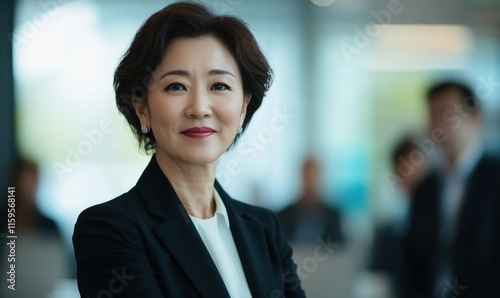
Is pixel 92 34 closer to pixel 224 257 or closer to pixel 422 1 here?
pixel 422 1

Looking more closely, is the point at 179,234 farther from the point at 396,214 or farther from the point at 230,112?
the point at 396,214

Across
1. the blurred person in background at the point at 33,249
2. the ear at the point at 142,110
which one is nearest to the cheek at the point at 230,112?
the ear at the point at 142,110

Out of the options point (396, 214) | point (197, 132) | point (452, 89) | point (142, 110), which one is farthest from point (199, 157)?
point (396, 214)

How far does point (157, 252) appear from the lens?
1083 mm

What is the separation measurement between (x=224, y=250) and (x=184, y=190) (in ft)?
0.44

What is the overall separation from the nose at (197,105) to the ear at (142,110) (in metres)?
0.11

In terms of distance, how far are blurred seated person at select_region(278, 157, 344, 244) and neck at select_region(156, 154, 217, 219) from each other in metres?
2.54

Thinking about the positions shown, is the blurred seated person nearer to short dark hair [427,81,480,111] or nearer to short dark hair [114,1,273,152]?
short dark hair [427,81,480,111]

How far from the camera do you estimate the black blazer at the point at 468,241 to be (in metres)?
2.75

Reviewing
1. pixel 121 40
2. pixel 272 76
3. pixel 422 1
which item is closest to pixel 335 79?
pixel 422 1

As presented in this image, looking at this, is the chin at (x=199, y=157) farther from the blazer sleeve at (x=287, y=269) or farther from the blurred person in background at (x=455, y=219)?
the blurred person in background at (x=455, y=219)

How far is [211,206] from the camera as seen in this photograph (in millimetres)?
1273

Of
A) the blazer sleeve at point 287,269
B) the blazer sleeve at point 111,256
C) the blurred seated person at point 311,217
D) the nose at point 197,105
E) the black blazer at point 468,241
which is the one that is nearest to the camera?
the blazer sleeve at point 111,256

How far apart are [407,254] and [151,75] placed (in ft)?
7.31
